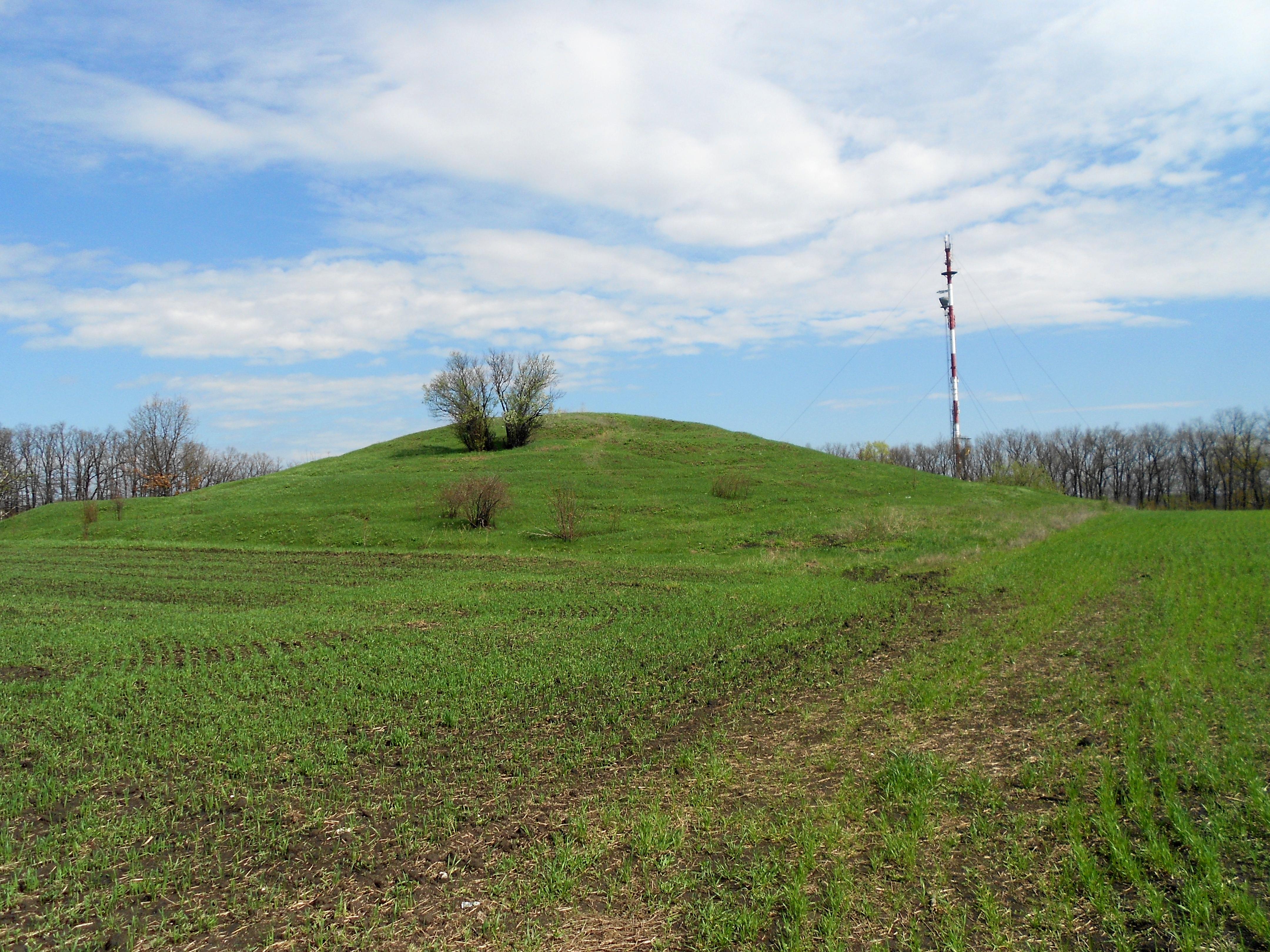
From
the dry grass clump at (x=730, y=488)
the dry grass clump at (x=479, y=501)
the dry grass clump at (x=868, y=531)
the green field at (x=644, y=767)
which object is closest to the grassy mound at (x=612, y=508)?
the dry grass clump at (x=868, y=531)

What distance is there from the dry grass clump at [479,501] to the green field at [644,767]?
58.6 ft

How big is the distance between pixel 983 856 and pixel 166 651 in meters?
13.4

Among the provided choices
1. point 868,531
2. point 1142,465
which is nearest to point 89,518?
point 868,531

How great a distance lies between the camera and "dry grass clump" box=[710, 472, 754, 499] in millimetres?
47062

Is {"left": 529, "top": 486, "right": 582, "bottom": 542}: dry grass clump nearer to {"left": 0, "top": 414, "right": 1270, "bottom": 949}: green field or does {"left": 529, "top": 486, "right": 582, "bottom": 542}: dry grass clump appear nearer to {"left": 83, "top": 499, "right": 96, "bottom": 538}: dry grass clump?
{"left": 0, "top": 414, "right": 1270, "bottom": 949}: green field

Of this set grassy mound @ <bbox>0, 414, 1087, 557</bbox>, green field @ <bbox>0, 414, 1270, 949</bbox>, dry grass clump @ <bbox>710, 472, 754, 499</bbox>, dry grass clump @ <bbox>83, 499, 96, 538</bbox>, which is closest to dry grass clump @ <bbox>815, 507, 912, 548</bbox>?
grassy mound @ <bbox>0, 414, 1087, 557</bbox>

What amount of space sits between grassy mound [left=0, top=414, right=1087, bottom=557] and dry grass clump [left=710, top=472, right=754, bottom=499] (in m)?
0.21

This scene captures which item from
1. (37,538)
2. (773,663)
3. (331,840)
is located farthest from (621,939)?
(37,538)

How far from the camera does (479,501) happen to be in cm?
3881

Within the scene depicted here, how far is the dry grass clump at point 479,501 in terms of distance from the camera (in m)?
38.8

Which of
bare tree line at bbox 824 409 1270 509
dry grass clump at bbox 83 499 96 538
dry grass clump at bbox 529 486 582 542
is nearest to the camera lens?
dry grass clump at bbox 529 486 582 542

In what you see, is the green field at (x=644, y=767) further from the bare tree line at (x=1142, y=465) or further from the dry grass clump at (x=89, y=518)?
the bare tree line at (x=1142, y=465)

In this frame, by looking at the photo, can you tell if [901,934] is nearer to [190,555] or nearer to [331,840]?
[331,840]

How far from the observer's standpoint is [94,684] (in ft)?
35.6
